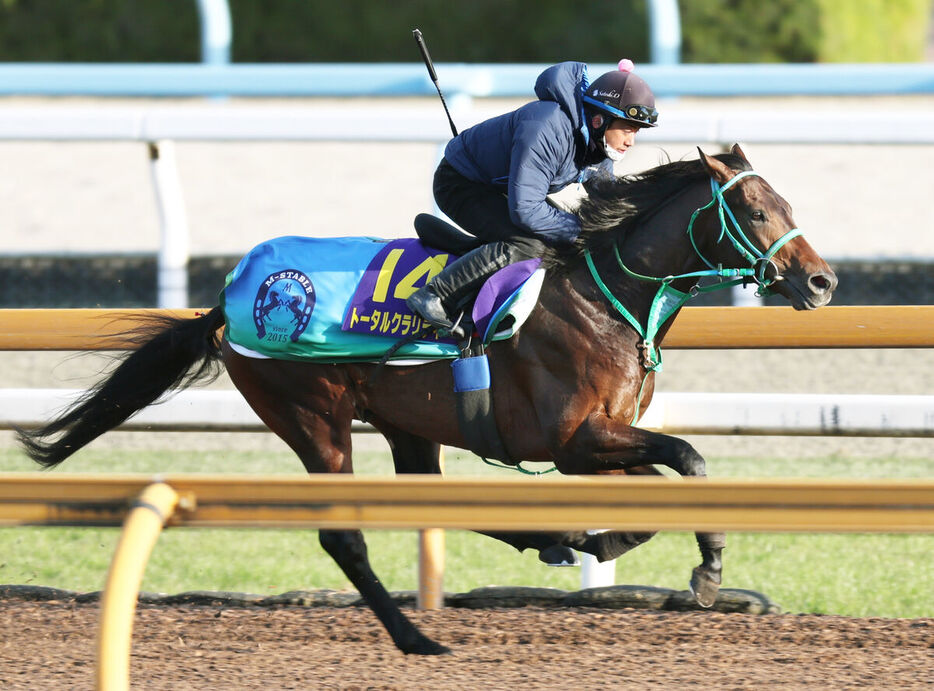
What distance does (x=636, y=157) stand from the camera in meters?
12.2

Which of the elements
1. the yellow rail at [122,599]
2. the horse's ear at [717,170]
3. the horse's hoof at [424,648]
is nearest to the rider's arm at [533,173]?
the horse's ear at [717,170]

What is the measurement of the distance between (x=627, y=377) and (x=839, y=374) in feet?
10.8

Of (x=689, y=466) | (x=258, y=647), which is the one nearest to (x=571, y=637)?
(x=689, y=466)

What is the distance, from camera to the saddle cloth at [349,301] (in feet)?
13.1

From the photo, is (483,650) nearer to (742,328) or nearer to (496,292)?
(496,292)

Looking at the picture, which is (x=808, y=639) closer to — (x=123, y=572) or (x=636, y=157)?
(x=123, y=572)

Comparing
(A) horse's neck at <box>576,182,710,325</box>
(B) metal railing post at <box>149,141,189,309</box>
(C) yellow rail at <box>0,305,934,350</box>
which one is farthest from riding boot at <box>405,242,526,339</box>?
(B) metal railing post at <box>149,141,189,309</box>

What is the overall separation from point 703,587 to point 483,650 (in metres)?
0.61

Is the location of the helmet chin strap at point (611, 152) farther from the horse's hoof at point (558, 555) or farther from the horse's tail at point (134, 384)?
the horse's tail at point (134, 384)

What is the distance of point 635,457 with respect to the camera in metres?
3.88

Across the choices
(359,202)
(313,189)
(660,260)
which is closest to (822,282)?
(660,260)

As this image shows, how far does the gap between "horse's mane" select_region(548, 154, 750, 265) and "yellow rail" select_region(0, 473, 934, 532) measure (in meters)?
1.63

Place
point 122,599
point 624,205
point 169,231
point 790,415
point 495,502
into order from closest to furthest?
point 122,599 < point 495,502 < point 624,205 < point 790,415 < point 169,231

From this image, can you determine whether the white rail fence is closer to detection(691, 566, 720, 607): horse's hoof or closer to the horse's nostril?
the horse's nostril
